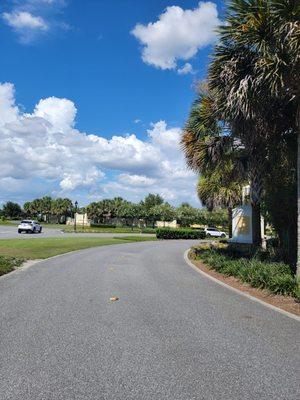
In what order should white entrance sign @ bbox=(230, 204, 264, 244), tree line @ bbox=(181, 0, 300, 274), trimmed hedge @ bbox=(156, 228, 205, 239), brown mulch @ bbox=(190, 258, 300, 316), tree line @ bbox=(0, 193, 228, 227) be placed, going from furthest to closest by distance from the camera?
1. tree line @ bbox=(0, 193, 228, 227)
2. trimmed hedge @ bbox=(156, 228, 205, 239)
3. white entrance sign @ bbox=(230, 204, 264, 244)
4. tree line @ bbox=(181, 0, 300, 274)
5. brown mulch @ bbox=(190, 258, 300, 316)

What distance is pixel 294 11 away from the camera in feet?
35.6

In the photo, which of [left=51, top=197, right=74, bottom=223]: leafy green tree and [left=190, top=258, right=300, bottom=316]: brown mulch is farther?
[left=51, top=197, right=74, bottom=223]: leafy green tree

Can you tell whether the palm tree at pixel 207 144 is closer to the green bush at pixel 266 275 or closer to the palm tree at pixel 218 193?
the green bush at pixel 266 275

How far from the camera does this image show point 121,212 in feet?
331

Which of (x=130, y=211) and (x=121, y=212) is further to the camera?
(x=121, y=212)

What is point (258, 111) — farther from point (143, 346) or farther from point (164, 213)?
point (164, 213)

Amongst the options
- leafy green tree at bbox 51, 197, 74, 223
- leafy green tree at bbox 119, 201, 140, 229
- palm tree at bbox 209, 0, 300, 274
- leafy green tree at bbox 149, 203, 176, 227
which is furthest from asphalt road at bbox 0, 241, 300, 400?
leafy green tree at bbox 51, 197, 74, 223

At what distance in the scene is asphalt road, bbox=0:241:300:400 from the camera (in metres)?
4.74

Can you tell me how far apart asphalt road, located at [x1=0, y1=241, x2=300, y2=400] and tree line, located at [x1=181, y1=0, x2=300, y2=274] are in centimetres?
399

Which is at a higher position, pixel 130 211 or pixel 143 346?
pixel 130 211

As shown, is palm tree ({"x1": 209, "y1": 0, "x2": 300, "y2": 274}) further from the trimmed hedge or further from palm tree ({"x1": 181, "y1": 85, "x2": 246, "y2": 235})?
the trimmed hedge

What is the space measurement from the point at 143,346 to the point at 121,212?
94.9 m

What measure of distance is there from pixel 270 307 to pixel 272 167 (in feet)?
25.7

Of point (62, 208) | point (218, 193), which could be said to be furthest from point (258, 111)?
point (62, 208)
